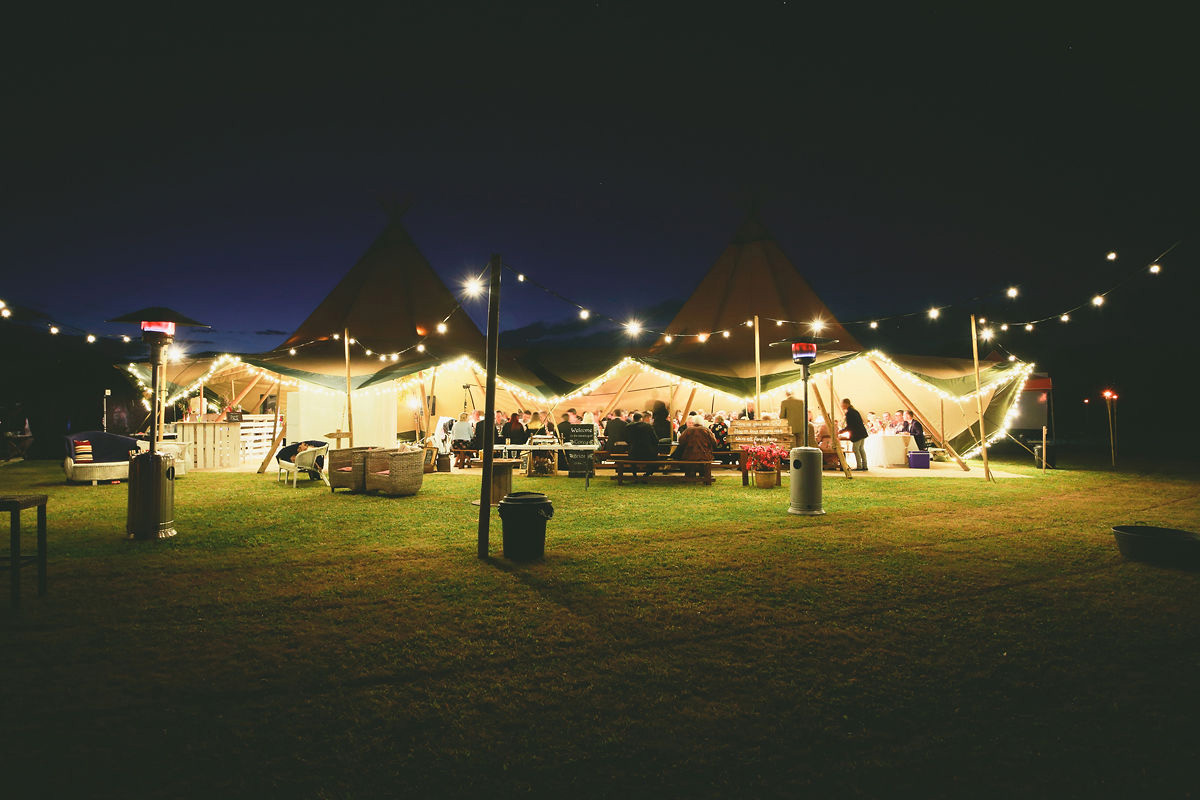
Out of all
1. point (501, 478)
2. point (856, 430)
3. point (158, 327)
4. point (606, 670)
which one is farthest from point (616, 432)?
point (606, 670)

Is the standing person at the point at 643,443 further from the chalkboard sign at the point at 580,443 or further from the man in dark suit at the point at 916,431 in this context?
the man in dark suit at the point at 916,431

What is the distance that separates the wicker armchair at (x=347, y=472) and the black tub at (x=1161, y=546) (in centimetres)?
815

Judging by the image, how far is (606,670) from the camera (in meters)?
2.59

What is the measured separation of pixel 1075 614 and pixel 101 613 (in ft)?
16.6

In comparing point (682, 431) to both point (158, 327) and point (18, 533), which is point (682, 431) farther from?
point (18, 533)

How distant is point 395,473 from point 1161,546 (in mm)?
7583

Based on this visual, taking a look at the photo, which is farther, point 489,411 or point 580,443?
point 580,443

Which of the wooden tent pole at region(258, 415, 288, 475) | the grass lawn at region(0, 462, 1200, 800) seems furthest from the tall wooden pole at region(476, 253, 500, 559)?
the wooden tent pole at region(258, 415, 288, 475)

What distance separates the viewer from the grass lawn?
6.07ft

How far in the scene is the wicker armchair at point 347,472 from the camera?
8734mm

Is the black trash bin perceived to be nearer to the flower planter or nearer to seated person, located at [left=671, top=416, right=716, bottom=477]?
the flower planter

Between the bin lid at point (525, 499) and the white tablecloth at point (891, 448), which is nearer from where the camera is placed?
the bin lid at point (525, 499)

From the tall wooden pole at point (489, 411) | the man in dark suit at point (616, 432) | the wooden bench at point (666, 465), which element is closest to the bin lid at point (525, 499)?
the tall wooden pole at point (489, 411)

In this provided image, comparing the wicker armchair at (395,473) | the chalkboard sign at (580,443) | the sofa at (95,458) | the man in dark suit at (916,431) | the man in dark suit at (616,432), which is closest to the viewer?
the wicker armchair at (395,473)
